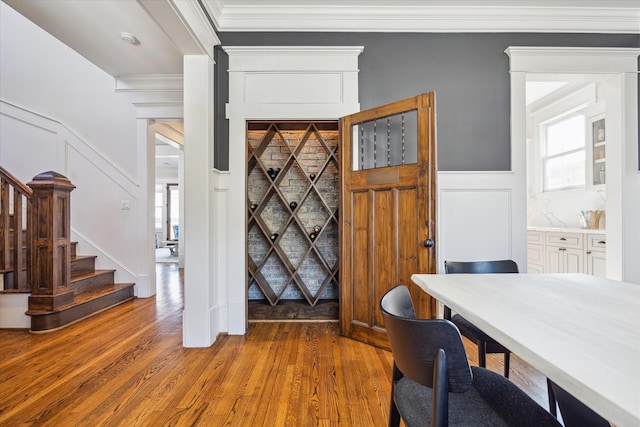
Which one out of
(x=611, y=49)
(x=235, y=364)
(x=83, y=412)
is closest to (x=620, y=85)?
(x=611, y=49)

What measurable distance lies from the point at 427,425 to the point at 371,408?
0.91 m

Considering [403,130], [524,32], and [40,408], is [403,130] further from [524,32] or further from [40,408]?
[40,408]

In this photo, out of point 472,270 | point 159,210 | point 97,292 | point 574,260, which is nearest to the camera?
point 472,270

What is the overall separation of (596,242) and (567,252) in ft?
1.45

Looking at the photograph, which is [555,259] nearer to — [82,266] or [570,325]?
[570,325]

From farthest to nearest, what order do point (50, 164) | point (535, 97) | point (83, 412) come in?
point (535, 97)
point (50, 164)
point (83, 412)

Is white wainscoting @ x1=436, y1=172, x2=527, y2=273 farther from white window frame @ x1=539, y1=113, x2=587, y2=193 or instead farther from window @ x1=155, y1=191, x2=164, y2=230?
window @ x1=155, y1=191, x2=164, y2=230

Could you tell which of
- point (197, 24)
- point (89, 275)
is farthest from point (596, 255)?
point (89, 275)

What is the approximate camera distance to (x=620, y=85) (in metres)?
2.64

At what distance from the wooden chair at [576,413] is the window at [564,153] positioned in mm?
4438

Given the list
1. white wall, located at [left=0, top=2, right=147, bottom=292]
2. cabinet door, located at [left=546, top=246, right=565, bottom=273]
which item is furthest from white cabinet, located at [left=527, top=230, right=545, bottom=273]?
white wall, located at [left=0, top=2, right=147, bottom=292]

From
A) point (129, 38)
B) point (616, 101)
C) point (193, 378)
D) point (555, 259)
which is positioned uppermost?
point (129, 38)

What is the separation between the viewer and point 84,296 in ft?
10.3

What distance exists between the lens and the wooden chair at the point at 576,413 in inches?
26.0
